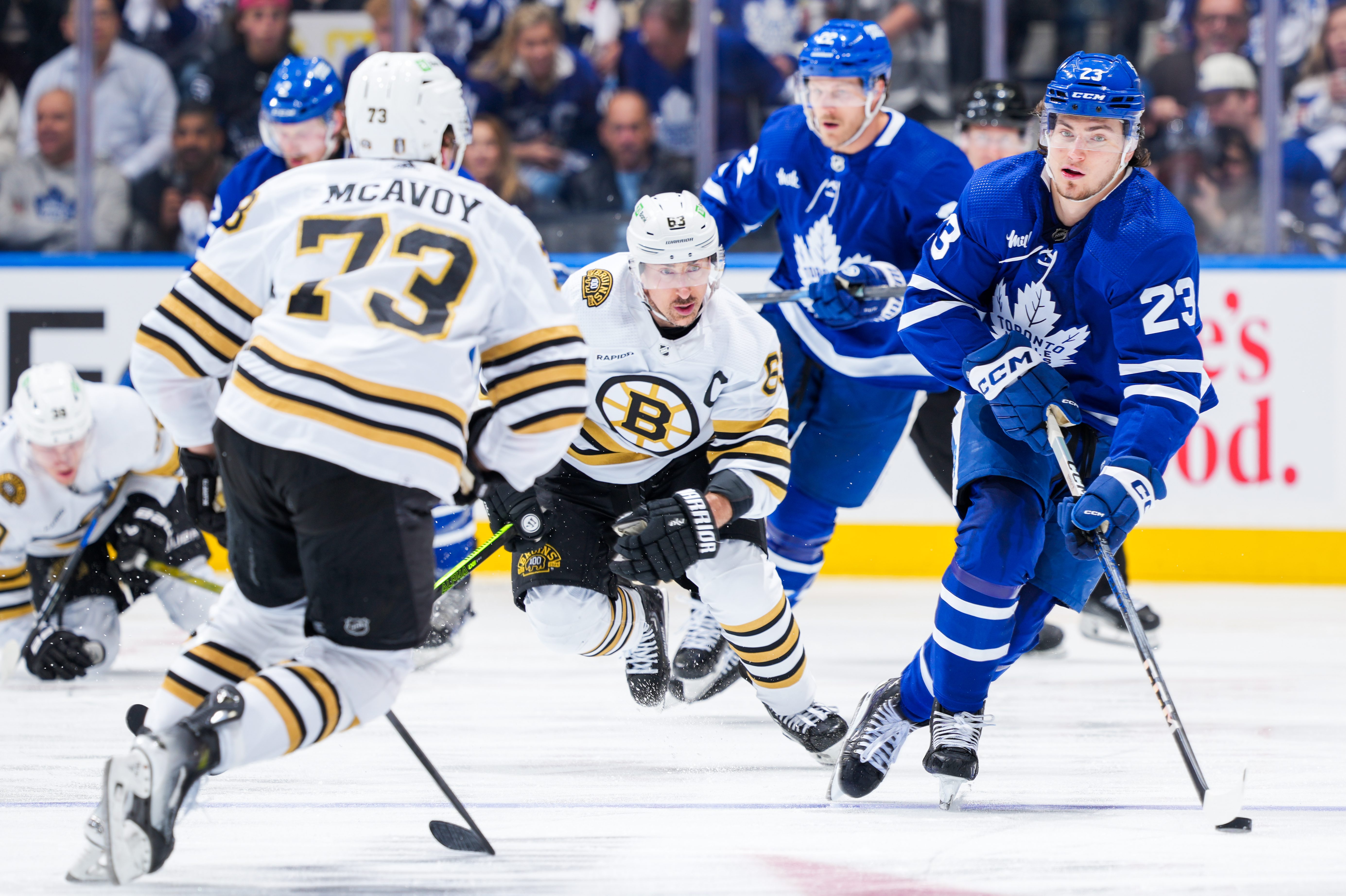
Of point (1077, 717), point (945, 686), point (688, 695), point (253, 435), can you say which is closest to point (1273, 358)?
point (1077, 717)

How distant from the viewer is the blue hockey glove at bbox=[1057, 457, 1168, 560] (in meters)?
2.48

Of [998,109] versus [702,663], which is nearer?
[702,663]

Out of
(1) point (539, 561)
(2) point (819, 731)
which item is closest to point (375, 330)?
(1) point (539, 561)

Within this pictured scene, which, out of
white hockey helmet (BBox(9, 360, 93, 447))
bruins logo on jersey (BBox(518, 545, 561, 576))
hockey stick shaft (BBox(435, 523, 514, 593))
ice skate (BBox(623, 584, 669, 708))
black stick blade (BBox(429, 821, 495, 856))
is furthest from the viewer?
white hockey helmet (BBox(9, 360, 93, 447))

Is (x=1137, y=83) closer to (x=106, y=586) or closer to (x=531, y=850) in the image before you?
(x=531, y=850)

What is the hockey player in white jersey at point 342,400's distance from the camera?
6.62 ft

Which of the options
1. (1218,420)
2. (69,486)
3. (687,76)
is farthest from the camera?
(687,76)

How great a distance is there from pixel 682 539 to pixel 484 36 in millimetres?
3644

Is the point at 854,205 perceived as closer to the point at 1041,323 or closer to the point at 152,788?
the point at 1041,323

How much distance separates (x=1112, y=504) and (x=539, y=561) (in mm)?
1109

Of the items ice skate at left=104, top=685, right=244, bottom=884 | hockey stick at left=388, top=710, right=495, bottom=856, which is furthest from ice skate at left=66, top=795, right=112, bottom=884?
hockey stick at left=388, top=710, right=495, bottom=856

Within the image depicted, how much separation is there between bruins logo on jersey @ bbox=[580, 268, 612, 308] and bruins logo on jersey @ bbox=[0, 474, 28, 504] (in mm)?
1610

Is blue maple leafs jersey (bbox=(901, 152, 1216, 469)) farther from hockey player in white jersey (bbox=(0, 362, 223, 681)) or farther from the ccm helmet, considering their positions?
hockey player in white jersey (bbox=(0, 362, 223, 681))

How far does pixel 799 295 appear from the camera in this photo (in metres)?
3.80
